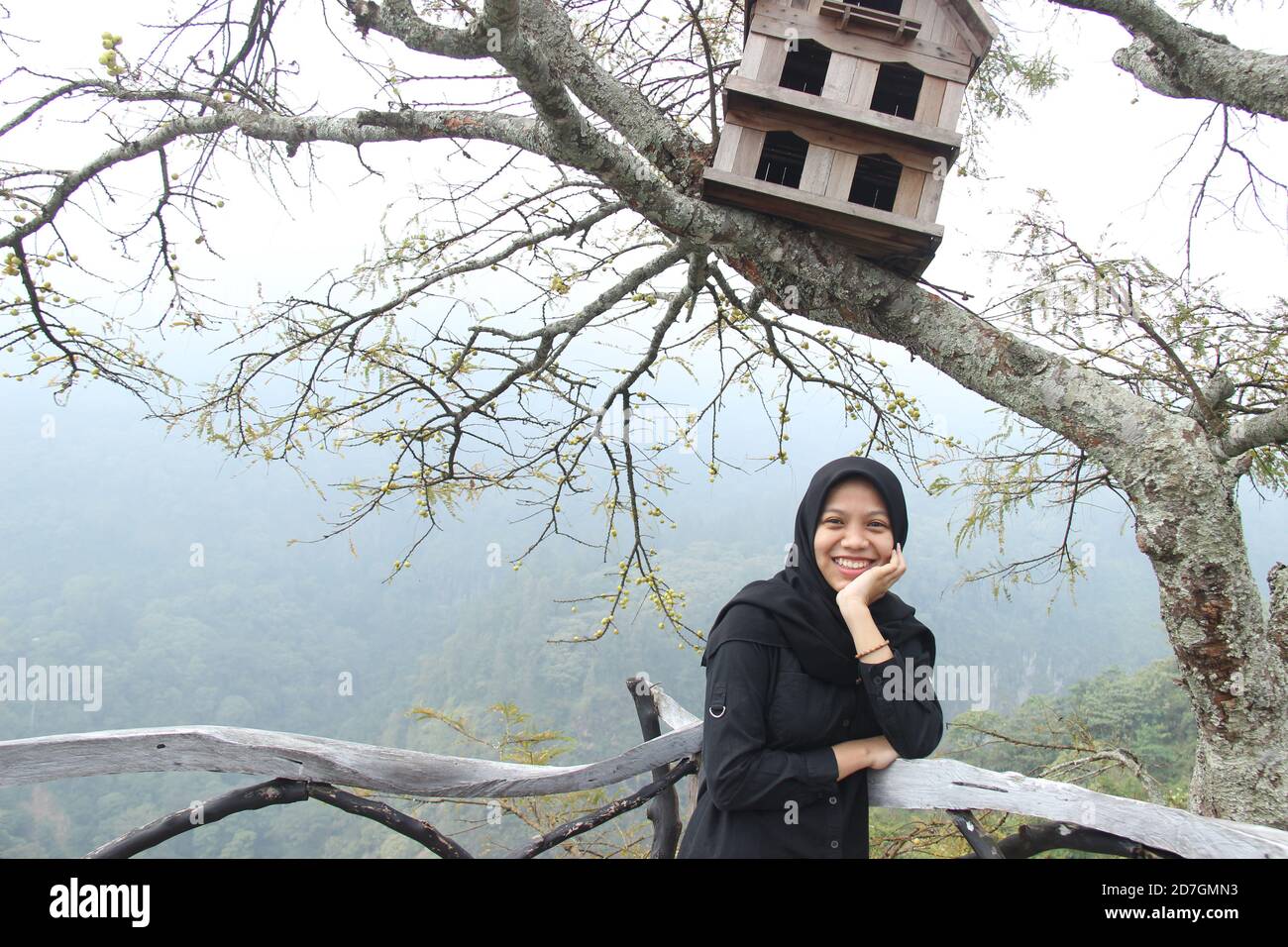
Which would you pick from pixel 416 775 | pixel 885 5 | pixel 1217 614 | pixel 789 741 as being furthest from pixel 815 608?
pixel 885 5

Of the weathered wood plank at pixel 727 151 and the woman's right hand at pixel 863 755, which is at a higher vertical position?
the weathered wood plank at pixel 727 151

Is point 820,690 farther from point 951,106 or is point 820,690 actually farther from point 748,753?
point 951,106

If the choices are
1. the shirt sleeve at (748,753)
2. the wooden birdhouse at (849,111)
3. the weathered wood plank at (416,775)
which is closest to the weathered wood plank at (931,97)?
the wooden birdhouse at (849,111)

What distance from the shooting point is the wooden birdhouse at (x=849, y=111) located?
6.92 ft

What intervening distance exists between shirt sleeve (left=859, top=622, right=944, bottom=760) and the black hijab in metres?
0.04

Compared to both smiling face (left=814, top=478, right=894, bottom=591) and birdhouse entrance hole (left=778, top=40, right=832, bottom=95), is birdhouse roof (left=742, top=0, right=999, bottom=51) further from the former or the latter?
smiling face (left=814, top=478, right=894, bottom=591)

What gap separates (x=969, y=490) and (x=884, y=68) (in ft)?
9.79

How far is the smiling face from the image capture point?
1.69m

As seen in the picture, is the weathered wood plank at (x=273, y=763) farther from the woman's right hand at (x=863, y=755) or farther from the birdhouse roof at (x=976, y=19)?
the birdhouse roof at (x=976, y=19)

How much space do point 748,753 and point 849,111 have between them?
5.26ft

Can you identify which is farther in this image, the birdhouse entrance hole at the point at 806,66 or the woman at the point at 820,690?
the birdhouse entrance hole at the point at 806,66

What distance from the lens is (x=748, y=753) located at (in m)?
1.53

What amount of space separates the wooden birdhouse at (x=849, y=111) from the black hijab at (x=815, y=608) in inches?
30.4
